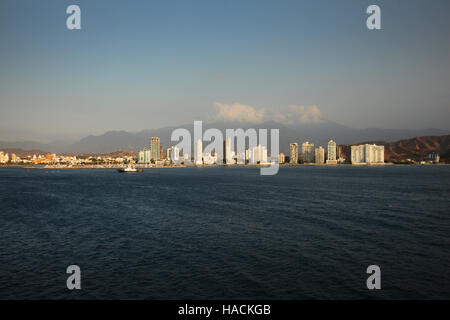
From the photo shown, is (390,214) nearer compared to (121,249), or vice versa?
(121,249)

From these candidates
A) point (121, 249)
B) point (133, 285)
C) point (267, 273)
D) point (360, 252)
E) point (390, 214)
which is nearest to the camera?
point (133, 285)

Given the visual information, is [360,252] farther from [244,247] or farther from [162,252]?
[162,252]

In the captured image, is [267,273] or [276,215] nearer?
[267,273]

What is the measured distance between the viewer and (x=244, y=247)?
2120 cm

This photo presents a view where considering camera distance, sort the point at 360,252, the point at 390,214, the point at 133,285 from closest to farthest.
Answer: the point at 133,285
the point at 360,252
the point at 390,214

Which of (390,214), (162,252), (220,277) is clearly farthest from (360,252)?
(390,214)

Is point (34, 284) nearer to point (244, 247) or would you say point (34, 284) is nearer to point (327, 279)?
point (244, 247)

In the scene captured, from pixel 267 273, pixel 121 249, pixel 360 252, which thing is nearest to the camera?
pixel 267 273

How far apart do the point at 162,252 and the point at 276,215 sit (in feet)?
54.3

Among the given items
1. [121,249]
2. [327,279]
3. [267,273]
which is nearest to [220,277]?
[267,273]

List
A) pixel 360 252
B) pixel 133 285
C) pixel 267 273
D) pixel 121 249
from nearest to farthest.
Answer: pixel 133 285
pixel 267 273
pixel 360 252
pixel 121 249

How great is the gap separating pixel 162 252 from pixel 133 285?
210 inches

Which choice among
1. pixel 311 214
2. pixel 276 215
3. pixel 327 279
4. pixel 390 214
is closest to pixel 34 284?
pixel 327 279

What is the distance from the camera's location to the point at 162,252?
20.2 m
